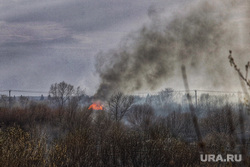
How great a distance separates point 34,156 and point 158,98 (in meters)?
61.9

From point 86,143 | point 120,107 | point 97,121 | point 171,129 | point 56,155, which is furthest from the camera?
point 120,107

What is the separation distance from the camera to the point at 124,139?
32.9ft

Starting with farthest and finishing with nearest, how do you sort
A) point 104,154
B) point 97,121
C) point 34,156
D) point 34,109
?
point 34,109 → point 97,121 → point 104,154 → point 34,156

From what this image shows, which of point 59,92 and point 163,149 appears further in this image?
point 59,92

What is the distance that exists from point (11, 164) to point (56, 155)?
1.44m

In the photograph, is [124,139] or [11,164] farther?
[124,139]

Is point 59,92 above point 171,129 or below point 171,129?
above

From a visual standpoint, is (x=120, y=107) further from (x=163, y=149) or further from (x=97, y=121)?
(x=163, y=149)

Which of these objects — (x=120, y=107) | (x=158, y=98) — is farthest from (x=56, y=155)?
(x=158, y=98)

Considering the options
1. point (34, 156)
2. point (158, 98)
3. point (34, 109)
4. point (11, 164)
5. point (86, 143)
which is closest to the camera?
point (11, 164)

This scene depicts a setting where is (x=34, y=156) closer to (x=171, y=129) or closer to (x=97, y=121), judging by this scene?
(x=97, y=121)

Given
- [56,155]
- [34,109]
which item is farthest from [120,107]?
[56,155]

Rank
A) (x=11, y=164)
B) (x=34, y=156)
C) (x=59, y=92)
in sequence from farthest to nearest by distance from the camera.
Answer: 1. (x=59, y=92)
2. (x=34, y=156)
3. (x=11, y=164)

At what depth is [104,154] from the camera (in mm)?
9781
